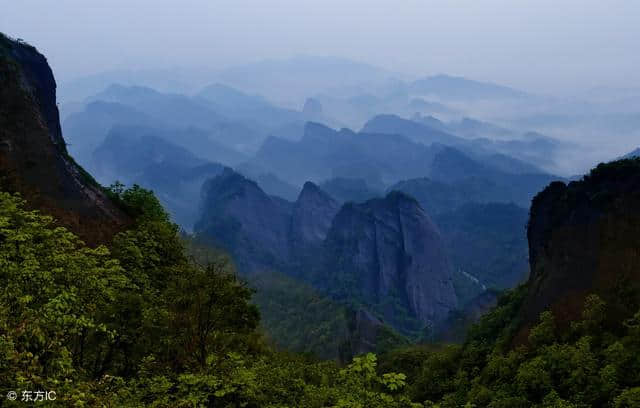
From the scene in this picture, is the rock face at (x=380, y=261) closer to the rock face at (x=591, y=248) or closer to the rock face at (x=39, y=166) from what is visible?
the rock face at (x=591, y=248)

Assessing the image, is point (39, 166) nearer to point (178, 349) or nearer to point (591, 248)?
point (178, 349)

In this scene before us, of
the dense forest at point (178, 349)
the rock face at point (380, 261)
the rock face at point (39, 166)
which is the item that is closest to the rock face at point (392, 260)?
the rock face at point (380, 261)

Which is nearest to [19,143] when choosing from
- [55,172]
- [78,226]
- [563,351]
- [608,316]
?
[55,172]

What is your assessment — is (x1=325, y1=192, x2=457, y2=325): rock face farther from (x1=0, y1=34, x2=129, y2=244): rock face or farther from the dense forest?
the dense forest

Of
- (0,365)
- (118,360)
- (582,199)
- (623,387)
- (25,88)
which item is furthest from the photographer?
(25,88)

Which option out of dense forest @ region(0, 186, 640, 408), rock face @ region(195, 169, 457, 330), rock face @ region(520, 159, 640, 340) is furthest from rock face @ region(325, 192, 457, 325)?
dense forest @ region(0, 186, 640, 408)

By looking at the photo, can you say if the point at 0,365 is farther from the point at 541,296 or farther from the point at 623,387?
the point at 541,296

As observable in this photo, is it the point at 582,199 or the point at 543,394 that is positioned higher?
the point at 582,199
